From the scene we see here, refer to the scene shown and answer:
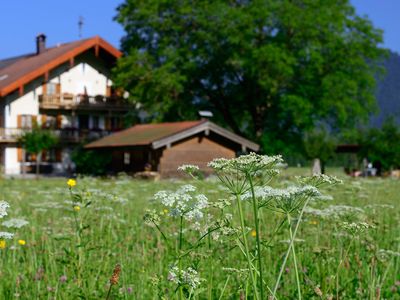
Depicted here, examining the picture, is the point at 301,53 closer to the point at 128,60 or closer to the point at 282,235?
the point at 128,60

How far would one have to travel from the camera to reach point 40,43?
55.8 metres

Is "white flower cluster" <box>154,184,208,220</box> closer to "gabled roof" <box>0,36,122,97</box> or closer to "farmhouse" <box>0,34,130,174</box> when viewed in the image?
"gabled roof" <box>0,36,122,97</box>

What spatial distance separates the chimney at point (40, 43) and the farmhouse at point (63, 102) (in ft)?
8.28

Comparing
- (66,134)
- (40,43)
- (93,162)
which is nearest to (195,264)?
(93,162)

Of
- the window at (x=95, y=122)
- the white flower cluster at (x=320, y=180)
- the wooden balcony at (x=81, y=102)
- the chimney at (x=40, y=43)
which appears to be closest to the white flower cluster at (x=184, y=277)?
the white flower cluster at (x=320, y=180)

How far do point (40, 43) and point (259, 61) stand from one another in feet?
74.1

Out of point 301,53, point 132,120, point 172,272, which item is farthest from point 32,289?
point 132,120

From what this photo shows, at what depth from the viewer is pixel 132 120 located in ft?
167

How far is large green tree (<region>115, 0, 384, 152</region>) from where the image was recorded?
4275 cm

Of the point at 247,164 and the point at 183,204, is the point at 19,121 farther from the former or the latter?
the point at 247,164

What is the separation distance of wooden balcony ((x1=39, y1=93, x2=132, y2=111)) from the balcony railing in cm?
178

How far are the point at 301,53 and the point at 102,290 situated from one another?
128ft

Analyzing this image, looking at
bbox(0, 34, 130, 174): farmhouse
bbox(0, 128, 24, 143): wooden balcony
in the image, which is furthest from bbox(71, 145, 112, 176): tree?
bbox(0, 128, 24, 143): wooden balcony

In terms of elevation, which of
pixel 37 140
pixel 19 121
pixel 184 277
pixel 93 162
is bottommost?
pixel 184 277
